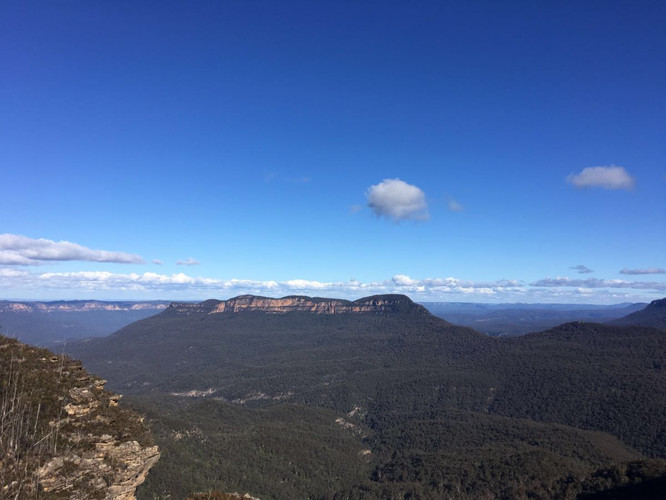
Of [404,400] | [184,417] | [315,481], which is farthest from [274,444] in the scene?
[404,400]

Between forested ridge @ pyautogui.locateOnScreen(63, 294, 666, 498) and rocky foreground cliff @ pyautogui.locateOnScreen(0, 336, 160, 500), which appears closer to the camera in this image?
rocky foreground cliff @ pyautogui.locateOnScreen(0, 336, 160, 500)

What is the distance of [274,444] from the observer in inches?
4456

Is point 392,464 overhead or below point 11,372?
below

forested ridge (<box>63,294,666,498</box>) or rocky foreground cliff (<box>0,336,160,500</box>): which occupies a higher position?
rocky foreground cliff (<box>0,336,160,500</box>)

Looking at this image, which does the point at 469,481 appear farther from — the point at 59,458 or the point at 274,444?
the point at 59,458

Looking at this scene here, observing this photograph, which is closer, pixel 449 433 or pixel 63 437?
pixel 63 437

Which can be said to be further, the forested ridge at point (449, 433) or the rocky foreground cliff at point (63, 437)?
the forested ridge at point (449, 433)

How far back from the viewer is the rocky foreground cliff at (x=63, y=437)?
2036cm

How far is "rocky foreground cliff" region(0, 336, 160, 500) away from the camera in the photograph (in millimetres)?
20359

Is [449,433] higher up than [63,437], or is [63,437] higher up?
[63,437]

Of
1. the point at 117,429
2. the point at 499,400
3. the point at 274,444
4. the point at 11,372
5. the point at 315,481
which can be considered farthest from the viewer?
the point at 499,400

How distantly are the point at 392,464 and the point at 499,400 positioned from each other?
7353 cm

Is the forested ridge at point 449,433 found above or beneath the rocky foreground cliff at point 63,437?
beneath

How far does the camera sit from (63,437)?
930 inches
